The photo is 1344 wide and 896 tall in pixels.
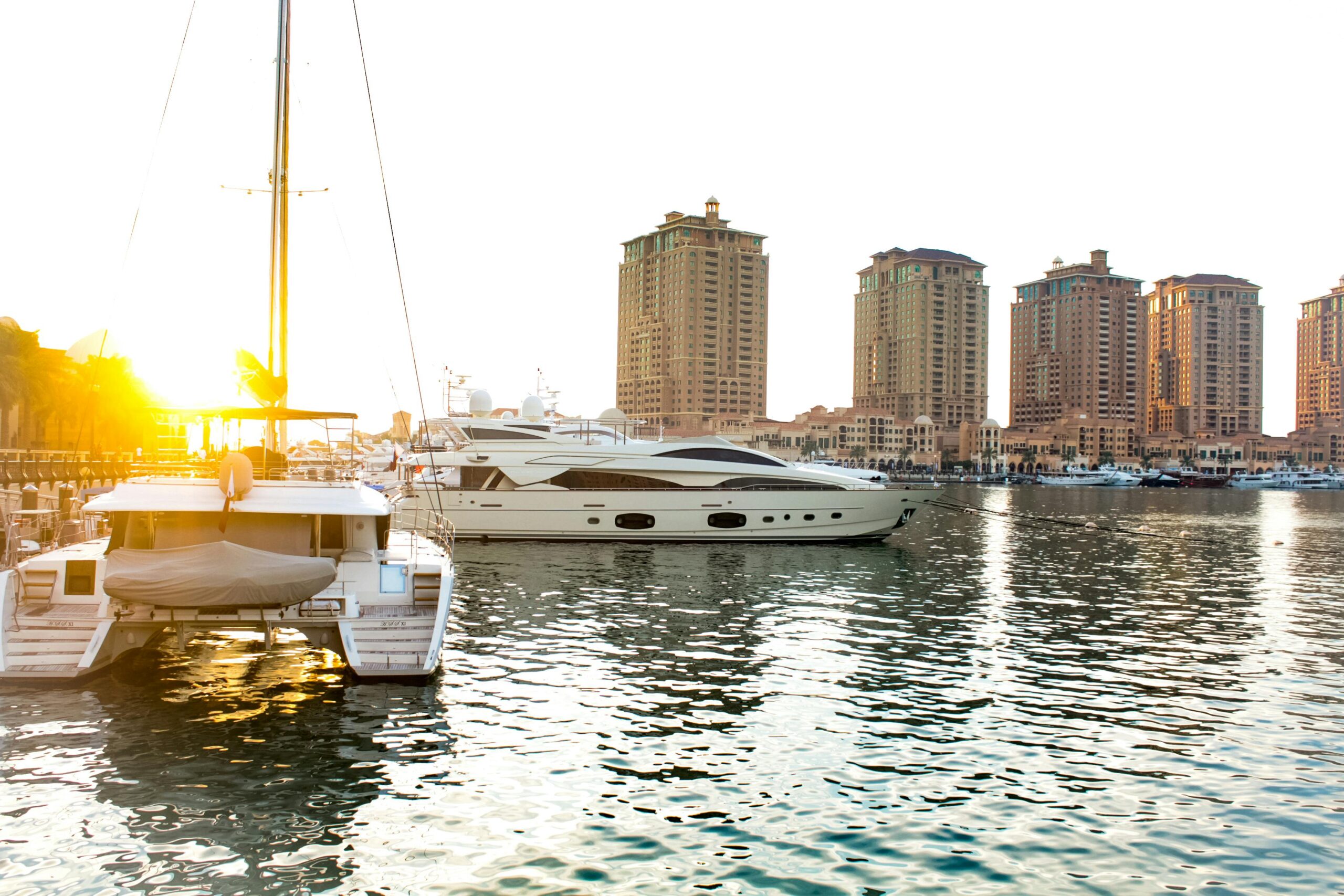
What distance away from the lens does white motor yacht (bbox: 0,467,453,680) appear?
10.9 m

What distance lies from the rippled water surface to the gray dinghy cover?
4.73ft

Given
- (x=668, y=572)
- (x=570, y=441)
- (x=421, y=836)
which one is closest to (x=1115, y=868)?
(x=421, y=836)

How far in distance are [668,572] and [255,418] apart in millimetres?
14229

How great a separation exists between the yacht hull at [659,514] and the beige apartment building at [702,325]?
141074 mm

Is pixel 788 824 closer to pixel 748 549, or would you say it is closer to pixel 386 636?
pixel 386 636

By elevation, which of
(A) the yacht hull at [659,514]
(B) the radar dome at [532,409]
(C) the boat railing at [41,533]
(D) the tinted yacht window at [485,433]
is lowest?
(A) the yacht hull at [659,514]

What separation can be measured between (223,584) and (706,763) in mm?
5964

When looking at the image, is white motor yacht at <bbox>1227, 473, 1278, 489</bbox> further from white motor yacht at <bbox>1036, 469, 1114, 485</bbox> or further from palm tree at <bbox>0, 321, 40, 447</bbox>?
palm tree at <bbox>0, 321, 40, 447</bbox>

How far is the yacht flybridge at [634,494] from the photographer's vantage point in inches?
1374

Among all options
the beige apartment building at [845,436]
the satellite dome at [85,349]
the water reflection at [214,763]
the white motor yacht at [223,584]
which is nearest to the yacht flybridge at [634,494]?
the white motor yacht at [223,584]

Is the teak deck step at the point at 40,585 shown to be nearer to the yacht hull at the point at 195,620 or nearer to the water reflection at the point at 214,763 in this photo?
the yacht hull at the point at 195,620

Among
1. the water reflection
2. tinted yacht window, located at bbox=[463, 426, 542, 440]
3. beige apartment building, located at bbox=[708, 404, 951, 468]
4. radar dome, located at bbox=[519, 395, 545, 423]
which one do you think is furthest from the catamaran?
beige apartment building, located at bbox=[708, 404, 951, 468]

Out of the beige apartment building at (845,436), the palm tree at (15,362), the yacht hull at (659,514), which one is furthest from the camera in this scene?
the beige apartment building at (845,436)

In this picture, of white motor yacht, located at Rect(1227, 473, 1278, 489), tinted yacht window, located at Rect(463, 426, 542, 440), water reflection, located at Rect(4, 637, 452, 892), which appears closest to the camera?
water reflection, located at Rect(4, 637, 452, 892)
